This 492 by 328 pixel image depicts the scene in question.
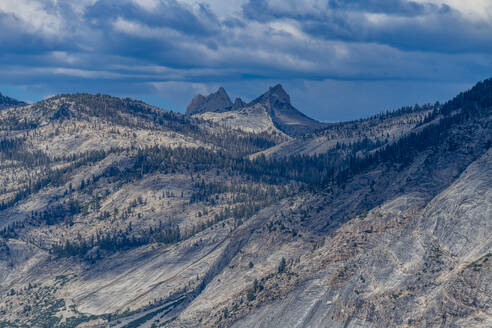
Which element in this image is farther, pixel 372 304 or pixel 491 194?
pixel 491 194

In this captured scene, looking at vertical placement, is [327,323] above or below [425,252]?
below

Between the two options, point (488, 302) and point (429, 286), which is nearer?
point (488, 302)

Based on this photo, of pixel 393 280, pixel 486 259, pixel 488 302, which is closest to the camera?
pixel 488 302

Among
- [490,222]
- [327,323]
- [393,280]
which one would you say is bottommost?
[327,323]

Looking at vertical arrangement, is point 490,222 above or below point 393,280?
above

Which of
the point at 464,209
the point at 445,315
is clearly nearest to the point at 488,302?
the point at 445,315

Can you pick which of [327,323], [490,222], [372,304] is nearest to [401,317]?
[372,304]

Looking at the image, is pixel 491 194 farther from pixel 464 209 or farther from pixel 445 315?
pixel 445 315

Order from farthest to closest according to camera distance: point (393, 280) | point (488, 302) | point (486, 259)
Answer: point (393, 280) → point (486, 259) → point (488, 302)

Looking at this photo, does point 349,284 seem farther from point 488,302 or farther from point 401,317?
point 488,302
